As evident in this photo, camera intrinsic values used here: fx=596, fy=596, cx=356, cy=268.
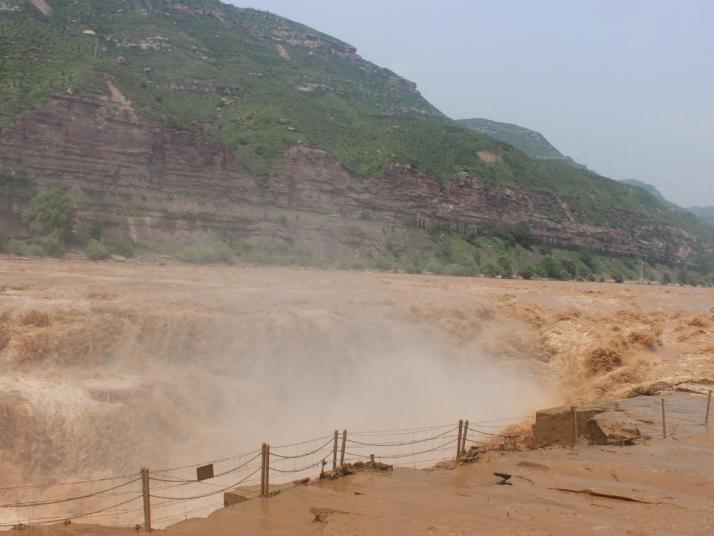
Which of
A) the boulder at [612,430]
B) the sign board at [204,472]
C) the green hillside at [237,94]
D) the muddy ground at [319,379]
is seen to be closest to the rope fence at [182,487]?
the sign board at [204,472]

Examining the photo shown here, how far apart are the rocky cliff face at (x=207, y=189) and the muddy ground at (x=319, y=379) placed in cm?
2140

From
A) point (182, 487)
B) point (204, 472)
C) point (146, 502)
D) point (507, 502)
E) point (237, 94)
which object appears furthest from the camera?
point (237, 94)

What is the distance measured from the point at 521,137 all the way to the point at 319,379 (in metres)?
175

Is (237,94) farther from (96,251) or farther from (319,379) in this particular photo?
(319,379)

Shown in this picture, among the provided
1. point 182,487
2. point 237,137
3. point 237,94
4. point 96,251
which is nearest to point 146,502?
point 182,487

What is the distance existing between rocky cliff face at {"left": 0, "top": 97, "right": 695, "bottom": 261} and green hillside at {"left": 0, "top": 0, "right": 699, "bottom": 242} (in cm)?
222

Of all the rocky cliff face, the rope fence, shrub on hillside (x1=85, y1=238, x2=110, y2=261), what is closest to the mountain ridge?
the rocky cliff face

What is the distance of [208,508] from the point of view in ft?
37.8

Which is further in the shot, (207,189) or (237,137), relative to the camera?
(237,137)

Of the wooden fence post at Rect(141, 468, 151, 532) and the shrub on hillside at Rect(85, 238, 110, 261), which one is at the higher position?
the shrub on hillside at Rect(85, 238, 110, 261)

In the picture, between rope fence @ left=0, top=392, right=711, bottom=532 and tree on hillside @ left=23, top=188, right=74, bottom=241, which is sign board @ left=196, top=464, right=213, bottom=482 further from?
tree on hillside @ left=23, top=188, right=74, bottom=241

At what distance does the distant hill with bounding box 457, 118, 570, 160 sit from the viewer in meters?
166

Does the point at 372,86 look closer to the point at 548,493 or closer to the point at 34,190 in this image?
the point at 34,190

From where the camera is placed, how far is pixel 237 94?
7756 centimetres
